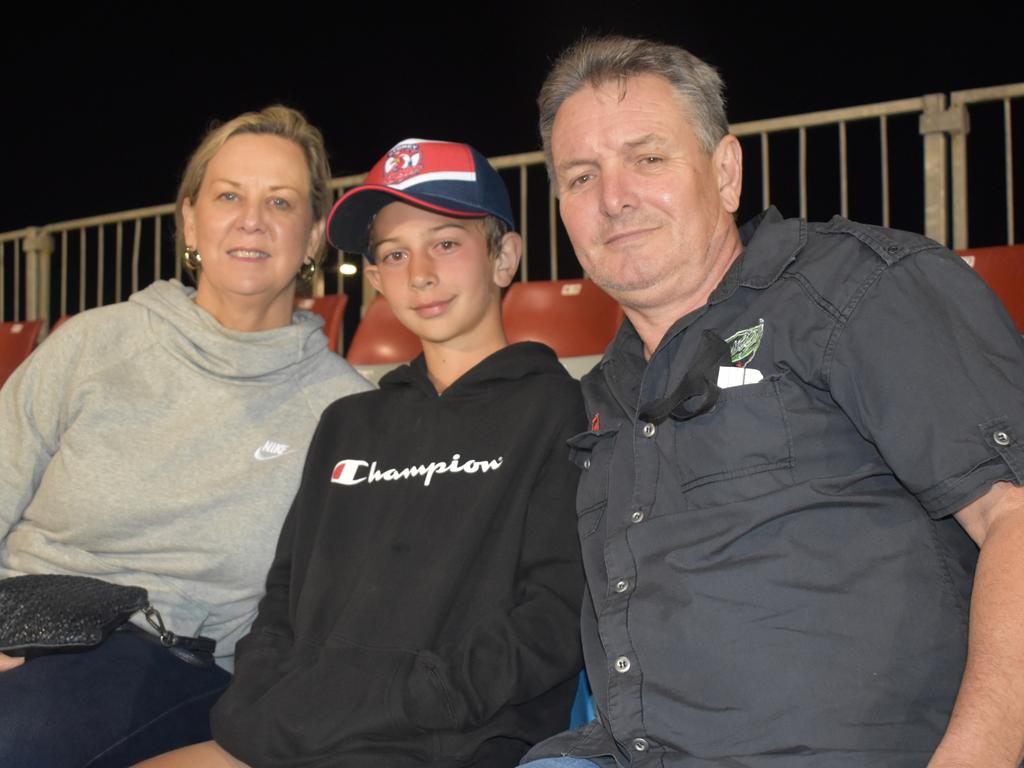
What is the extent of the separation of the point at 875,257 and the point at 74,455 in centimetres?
162

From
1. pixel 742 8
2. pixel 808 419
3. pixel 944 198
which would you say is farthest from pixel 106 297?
pixel 808 419

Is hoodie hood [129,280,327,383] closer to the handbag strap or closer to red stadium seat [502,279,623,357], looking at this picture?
the handbag strap

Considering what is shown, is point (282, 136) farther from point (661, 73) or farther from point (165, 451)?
point (661, 73)

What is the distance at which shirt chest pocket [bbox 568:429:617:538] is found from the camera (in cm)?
149

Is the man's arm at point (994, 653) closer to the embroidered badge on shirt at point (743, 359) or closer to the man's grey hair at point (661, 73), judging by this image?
the embroidered badge on shirt at point (743, 359)

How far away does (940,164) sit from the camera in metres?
4.14

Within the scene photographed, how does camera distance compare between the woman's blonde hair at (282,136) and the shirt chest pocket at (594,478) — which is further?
the woman's blonde hair at (282,136)

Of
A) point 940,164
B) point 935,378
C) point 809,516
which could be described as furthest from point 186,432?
point 940,164

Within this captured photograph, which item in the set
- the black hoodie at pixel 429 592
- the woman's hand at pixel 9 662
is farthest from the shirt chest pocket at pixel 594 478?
the woman's hand at pixel 9 662

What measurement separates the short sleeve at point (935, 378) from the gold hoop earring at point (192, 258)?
5.30ft

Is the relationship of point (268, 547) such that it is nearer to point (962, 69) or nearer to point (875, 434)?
point (875, 434)

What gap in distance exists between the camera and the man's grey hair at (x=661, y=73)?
1.58 meters

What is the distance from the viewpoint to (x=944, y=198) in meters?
4.09

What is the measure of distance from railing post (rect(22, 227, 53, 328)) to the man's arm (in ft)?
21.8
